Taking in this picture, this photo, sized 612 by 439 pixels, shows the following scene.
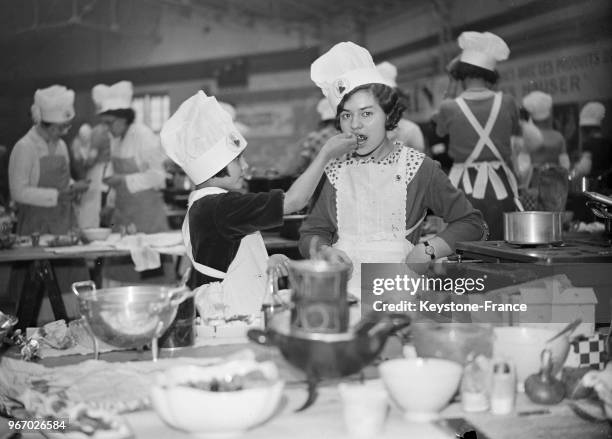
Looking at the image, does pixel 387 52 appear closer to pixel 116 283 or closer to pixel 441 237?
pixel 116 283

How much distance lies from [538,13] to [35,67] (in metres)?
6.54

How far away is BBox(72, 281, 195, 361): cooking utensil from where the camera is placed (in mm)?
1491

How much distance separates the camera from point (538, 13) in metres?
6.55

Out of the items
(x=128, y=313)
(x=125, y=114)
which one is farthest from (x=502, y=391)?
(x=125, y=114)

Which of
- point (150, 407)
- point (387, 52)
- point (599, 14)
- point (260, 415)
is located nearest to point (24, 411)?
point (150, 407)

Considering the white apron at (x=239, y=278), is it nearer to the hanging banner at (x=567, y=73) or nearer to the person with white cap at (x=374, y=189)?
the person with white cap at (x=374, y=189)

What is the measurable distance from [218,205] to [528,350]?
1.18 meters

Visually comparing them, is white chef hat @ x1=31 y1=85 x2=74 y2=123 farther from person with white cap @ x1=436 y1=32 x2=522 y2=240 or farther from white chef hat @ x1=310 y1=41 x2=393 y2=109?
white chef hat @ x1=310 y1=41 x2=393 y2=109

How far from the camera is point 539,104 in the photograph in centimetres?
644

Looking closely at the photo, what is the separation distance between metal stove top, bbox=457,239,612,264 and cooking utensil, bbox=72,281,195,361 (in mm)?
1128

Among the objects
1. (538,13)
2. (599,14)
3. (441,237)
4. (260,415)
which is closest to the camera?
(260,415)

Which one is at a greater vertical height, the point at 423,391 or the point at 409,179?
the point at 409,179
